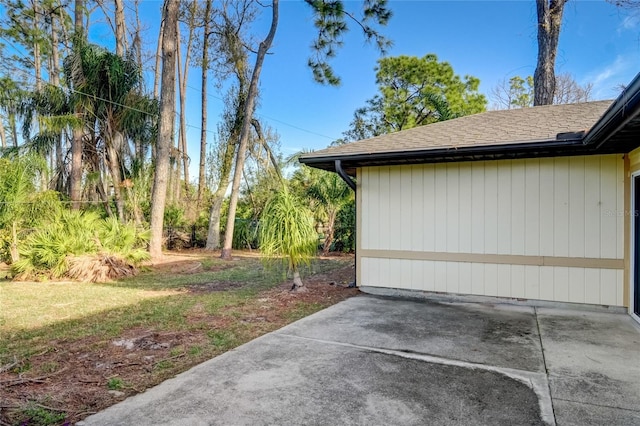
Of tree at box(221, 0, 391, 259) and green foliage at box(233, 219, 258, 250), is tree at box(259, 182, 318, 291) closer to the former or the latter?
tree at box(221, 0, 391, 259)

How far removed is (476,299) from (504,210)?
1407 millimetres

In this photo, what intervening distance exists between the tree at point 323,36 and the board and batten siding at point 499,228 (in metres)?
6.82

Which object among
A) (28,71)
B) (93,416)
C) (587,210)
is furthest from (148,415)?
(28,71)

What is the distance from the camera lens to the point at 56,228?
800cm

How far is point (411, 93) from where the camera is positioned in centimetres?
2227

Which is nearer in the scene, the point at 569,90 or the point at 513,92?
the point at 569,90

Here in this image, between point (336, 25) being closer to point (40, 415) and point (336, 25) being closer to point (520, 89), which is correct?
point (40, 415)

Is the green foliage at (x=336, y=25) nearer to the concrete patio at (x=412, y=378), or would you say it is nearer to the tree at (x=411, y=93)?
the tree at (x=411, y=93)

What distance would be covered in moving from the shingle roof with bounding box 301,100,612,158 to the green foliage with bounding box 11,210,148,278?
201 inches

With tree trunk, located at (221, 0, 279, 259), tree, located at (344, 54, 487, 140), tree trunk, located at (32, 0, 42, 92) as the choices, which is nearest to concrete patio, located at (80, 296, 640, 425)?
tree trunk, located at (221, 0, 279, 259)

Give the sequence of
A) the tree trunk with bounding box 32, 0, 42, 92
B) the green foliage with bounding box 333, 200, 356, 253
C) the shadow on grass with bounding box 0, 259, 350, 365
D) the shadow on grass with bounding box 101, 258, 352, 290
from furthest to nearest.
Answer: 1. the tree trunk with bounding box 32, 0, 42, 92
2. the green foliage with bounding box 333, 200, 356, 253
3. the shadow on grass with bounding box 101, 258, 352, 290
4. the shadow on grass with bounding box 0, 259, 350, 365

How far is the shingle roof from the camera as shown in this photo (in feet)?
17.3

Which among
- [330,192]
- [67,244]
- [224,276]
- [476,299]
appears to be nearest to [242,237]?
[330,192]

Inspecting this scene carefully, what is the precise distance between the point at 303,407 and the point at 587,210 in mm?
4842
